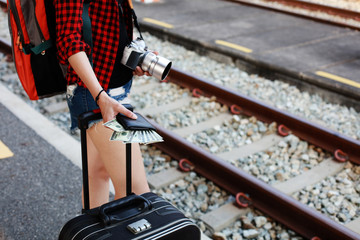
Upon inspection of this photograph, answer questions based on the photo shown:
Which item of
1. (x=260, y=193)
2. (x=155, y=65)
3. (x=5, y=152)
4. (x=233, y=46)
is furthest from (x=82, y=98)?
→ (x=233, y=46)

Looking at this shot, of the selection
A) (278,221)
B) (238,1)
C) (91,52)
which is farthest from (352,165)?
(238,1)

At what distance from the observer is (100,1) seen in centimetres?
209

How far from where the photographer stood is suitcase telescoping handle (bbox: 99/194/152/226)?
1937mm

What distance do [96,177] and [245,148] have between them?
2203 mm

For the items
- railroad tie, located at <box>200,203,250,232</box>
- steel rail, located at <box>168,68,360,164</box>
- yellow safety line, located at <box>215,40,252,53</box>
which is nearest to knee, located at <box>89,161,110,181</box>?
railroad tie, located at <box>200,203,250,232</box>

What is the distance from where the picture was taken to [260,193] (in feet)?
11.6

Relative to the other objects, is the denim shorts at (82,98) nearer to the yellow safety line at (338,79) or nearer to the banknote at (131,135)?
the banknote at (131,135)

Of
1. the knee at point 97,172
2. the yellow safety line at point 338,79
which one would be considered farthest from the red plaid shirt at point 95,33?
the yellow safety line at point 338,79

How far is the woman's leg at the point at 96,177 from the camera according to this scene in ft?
8.16

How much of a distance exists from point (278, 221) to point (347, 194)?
2.51 feet

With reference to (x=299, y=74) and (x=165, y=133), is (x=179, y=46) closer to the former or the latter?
(x=299, y=74)

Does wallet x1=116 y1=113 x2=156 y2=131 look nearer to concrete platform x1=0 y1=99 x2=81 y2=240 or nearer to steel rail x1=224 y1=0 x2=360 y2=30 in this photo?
concrete platform x1=0 y1=99 x2=81 y2=240

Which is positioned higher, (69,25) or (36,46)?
(69,25)

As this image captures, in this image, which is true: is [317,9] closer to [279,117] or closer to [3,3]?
[279,117]
